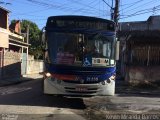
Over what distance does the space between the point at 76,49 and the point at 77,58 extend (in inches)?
13.7

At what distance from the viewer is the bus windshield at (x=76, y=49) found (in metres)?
15.8

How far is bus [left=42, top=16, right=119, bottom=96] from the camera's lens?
15.7m

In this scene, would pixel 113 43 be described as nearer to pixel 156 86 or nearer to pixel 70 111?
pixel 70 111

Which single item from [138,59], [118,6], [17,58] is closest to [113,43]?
[138,59]

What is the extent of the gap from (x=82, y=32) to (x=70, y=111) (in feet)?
10.4

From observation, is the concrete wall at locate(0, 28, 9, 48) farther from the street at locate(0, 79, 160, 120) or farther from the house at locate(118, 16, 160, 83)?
the street at locate(0, 79, 160, 120)

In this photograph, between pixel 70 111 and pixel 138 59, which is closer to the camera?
pixel 70 111

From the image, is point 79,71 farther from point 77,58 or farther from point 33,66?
point 33,66

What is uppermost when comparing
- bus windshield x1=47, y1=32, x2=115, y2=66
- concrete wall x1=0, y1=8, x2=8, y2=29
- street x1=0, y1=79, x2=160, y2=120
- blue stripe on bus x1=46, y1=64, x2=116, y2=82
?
concrete wall x1=0, y1=8, x2=8, y2=29

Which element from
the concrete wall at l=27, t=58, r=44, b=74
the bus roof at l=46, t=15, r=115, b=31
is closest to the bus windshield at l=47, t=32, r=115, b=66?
the bus roof at l=46, t=15, r=115, b=31

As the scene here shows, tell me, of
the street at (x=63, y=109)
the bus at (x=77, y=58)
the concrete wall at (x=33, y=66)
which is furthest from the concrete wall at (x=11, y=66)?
the bus at (x=77, y=58)

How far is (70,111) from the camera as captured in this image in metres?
14.7

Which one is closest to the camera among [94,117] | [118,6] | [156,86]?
[94,117]

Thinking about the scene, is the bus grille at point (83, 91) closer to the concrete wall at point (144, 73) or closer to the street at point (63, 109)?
the street at point (63, 109)
